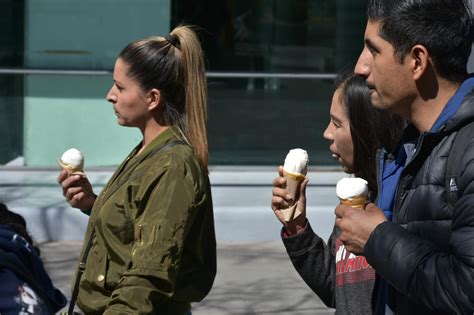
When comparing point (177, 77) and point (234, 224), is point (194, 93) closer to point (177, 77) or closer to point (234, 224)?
point (177, 77)

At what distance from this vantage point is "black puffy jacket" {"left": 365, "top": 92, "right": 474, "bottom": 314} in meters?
2.43

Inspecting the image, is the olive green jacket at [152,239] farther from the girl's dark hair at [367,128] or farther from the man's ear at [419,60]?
the man's ear at [419,60]

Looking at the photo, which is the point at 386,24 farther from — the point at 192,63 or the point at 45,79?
the point at 45,79

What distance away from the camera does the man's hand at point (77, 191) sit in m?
4.12

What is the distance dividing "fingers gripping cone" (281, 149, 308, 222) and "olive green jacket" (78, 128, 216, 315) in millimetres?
267

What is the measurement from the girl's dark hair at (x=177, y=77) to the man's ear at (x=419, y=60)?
117cm

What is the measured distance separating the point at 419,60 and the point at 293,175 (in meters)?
1.03

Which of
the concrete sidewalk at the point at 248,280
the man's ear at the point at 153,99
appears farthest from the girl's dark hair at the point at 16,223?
the concrete sidewalk at the point at 248,280

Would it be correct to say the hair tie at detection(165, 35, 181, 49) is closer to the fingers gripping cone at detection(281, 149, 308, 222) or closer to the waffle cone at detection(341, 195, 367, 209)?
the fingers gripping cone at detection(281, 149, 308, 222)

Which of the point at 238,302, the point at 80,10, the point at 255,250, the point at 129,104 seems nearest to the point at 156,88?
the point at 129,104

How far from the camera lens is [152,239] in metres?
3.32

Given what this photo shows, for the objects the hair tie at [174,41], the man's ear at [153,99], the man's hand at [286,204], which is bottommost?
the man's hand at [286,204]

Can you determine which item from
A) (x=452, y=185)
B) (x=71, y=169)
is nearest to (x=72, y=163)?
(x=71, y=169)

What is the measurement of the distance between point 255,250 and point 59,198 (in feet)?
5.97
